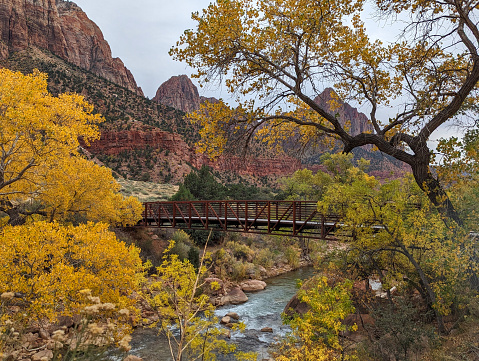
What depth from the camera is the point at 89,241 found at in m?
7.93

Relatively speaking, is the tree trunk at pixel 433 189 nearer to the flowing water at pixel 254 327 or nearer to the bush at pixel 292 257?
the flowing water at pixel 254 327

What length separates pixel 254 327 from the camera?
13.0 meters

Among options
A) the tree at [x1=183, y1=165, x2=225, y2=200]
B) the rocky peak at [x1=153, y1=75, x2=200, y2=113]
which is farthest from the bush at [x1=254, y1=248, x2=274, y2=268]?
the rocky peak at [x1=153, y1=75, x2=200, y2=113]

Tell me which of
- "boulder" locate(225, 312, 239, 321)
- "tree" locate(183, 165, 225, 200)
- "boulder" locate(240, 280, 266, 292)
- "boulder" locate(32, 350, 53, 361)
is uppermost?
"tree" locate(183, 165, 225, 200)

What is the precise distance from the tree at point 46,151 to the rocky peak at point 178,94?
141 metres

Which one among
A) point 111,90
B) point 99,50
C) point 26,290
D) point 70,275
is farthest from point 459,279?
point 99,50

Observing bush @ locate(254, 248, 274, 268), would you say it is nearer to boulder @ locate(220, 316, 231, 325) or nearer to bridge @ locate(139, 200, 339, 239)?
bridge @ locate(139, 200, 339, 239)

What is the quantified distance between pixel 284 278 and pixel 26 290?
18253mm

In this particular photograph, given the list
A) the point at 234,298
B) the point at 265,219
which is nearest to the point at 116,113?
the point at 234,298

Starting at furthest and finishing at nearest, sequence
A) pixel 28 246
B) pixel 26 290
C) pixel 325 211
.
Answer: pixel 325 211 → pixel 28 246 → pixel 26 290

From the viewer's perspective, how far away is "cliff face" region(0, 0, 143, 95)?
209 ft

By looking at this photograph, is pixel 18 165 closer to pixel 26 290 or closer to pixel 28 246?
pixel 28 246

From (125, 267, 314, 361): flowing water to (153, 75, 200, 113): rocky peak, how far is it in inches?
5479

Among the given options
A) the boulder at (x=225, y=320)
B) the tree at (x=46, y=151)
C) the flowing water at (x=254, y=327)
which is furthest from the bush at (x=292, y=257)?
the tree at (x=46, y=151)
